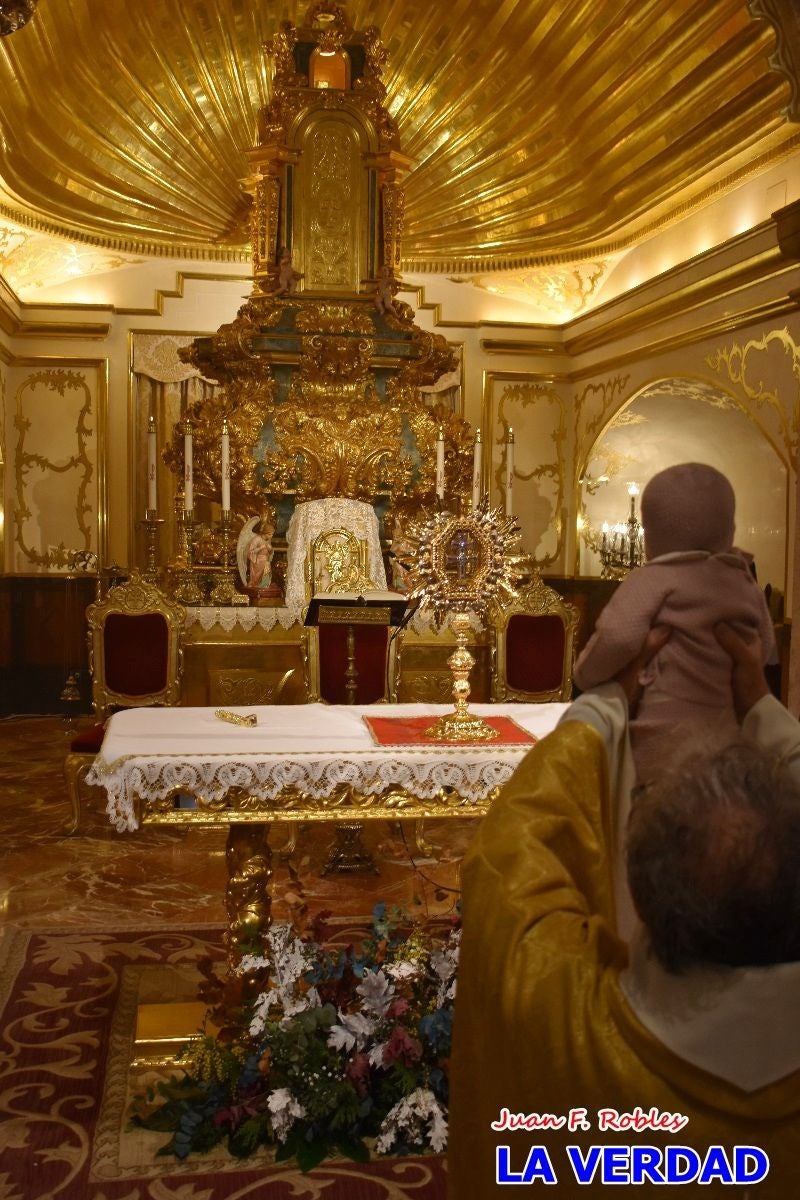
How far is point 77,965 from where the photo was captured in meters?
3.89

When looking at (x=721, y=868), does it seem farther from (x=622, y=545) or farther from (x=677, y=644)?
(x=622, y=545)

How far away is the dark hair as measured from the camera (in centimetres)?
112

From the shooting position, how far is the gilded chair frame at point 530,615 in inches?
260

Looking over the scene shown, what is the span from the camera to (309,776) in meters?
3.01

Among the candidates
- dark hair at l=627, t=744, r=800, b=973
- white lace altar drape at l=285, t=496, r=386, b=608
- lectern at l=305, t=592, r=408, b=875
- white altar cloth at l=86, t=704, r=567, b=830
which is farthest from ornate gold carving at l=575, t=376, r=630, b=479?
dark hair at l=627, t=744, r=800, b=973

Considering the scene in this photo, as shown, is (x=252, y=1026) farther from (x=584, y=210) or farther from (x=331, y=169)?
(x=584, y=210)

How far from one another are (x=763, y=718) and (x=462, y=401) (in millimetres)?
9057

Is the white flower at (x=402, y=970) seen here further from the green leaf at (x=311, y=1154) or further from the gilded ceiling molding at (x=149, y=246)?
the gilded ceiling molding at (x=149, y=246)

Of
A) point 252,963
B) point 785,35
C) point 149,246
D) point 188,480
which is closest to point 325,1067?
point 252,963

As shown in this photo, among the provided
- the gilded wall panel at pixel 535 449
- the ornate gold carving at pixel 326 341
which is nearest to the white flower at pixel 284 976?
the ornate gold carving at pixel 326 341

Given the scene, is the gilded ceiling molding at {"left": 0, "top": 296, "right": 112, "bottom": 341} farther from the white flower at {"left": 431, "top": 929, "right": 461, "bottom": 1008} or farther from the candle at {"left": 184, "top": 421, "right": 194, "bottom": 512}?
the white flower at {"left": 431, "top": 929, "right": 461, "bottom": 1008}

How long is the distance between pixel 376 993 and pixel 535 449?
818 cm

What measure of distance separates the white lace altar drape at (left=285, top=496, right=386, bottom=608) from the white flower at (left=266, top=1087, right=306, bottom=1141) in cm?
602

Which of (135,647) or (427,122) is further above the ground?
(427,122)
